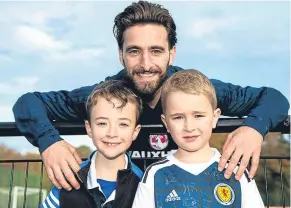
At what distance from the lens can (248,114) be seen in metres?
2.56

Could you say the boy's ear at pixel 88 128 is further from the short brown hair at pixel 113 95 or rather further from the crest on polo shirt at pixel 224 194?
the crest on polo shirt at pixel 224 194

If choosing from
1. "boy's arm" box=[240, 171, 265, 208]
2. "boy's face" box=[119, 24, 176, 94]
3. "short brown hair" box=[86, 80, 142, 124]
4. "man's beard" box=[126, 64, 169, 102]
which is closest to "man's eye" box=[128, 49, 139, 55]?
"boy's face" box=[119, 24, 176, 94]

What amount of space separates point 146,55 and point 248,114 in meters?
0.83

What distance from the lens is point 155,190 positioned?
2.09 m

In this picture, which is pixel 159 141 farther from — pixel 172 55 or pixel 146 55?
pixel 172 55

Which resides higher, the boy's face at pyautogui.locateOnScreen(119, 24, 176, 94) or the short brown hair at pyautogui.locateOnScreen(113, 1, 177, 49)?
the short brown hair at pyautogui.locateOnScreen(113, 1, 177, 49)

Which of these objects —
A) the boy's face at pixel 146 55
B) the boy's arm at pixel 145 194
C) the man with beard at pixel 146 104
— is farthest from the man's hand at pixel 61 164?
the boy's face at pixel 146 55

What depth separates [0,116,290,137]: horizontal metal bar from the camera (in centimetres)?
242

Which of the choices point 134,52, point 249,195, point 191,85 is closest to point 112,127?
point 191,85

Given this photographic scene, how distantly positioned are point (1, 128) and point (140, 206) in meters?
0.96

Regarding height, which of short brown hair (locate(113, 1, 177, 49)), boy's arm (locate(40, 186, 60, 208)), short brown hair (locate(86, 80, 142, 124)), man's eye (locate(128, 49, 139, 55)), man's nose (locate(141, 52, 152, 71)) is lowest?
boy's arm (locate(40, 186, 60, 208))

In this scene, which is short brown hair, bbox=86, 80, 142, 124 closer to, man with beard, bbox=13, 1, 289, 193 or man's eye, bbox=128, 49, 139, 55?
man with beard, bbox=13, 1, 289, 193

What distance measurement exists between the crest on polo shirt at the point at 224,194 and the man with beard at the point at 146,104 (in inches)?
3.3

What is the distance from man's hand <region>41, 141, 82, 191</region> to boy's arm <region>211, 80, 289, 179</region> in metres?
0.77
